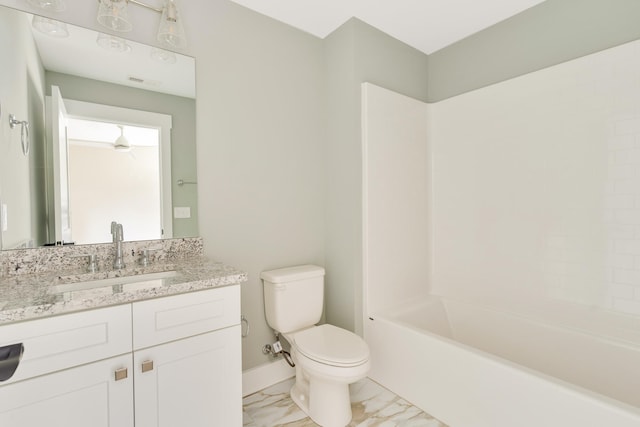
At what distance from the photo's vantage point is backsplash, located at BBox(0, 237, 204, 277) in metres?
1.39

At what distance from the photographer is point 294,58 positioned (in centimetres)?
228

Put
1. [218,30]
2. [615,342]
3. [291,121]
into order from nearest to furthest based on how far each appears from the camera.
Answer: [615,342]
[218,30]
[291,121]

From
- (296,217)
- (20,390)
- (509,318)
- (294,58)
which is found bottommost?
(509,318)

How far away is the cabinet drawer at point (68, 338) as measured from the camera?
990 mm

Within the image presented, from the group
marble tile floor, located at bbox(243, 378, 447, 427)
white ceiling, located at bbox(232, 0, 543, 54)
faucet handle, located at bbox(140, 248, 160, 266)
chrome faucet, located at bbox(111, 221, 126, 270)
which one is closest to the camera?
chrome faucet, located at bbox(111, 221, 126, 270)

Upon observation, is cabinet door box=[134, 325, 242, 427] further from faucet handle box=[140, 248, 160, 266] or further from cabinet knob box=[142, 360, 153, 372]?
faucet handle box=[140, 248, 160, 266]

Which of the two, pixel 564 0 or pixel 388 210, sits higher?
pixel 564 0

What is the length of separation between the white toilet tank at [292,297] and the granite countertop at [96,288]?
1.58 ft

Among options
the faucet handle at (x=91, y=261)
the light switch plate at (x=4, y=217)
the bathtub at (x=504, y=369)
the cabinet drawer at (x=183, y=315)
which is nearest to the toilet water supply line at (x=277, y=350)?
the bathtub at (x=504, y=369)

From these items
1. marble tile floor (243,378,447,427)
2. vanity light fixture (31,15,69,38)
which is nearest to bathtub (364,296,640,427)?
marble tile floor (243,378,447,427)

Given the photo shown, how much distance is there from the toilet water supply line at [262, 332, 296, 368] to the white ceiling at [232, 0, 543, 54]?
2180 mm

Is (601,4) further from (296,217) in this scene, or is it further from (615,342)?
(296,217)

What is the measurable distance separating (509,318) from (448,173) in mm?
1134

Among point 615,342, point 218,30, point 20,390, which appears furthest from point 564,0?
point 20,390
